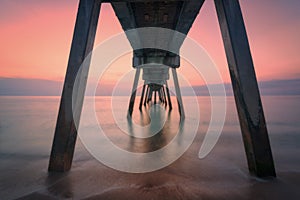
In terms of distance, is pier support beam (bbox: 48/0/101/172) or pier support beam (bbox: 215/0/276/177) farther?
pier support beam (bbox: 48/0/101/172)

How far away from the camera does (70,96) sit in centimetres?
257

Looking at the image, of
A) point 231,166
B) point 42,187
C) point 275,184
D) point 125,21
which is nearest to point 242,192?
point 275,184

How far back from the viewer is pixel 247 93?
246cm

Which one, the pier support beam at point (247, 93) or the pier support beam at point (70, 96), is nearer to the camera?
the pier support beam at point (247, 93)

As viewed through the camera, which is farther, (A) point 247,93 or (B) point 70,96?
(B) point 70,96

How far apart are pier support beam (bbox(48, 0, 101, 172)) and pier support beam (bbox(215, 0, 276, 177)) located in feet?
7.33

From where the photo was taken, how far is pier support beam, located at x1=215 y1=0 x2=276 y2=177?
241cm

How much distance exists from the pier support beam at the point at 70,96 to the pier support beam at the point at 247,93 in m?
2.23

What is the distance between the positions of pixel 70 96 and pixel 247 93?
8.80 feet

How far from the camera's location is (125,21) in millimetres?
5301

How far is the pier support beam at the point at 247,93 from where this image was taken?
7.91 feet

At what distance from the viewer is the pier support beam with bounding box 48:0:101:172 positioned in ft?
8.31

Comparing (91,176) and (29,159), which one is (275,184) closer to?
(91,176)

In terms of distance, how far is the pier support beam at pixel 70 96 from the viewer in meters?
2.53
